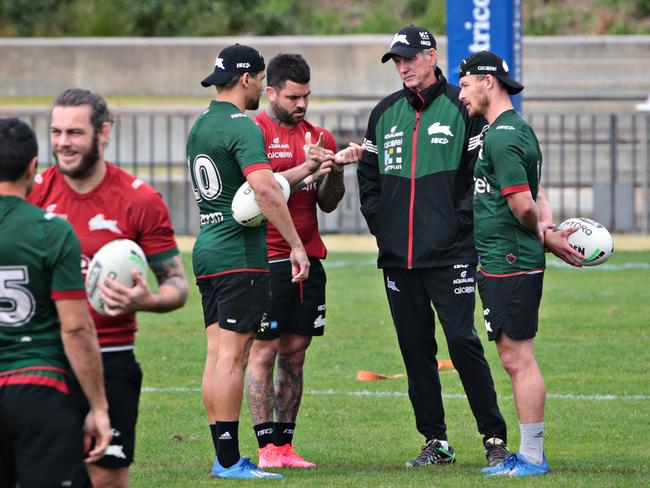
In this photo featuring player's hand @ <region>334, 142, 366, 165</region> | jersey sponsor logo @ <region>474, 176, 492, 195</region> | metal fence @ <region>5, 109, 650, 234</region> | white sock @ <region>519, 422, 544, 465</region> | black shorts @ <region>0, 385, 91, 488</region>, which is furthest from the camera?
metal fence @ <region>5, 109, 650, 234</region>

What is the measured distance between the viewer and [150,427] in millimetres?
8766

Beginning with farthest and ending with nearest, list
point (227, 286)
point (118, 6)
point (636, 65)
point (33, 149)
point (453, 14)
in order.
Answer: point (118, 6) < point (636, 65) < point (453, 14) < point (227, 286) < point (33, 149)

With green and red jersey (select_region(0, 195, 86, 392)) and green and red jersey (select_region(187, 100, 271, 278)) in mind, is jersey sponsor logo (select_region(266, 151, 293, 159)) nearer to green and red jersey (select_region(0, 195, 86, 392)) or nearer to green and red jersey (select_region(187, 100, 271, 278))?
green and red jersey (select_region(187, 100, 271, 278))

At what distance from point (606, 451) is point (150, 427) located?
2832 mm

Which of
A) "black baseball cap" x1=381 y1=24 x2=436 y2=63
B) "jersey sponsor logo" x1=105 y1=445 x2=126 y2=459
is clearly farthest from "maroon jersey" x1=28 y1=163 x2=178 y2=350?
"black baseball cap" x1=381 y1=24 x2=436 y2=63

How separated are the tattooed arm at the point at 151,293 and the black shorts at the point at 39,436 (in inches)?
→ 18.9

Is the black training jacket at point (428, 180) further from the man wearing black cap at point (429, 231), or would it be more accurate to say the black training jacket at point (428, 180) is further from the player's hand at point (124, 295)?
the player's hand at point (124, 295)

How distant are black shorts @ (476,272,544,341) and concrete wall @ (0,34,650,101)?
1560 cm

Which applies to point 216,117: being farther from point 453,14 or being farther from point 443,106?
point 453,14

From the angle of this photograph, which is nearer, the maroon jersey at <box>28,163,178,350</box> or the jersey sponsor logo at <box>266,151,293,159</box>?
the maroon jersey at <box>28,163,178,350</box>

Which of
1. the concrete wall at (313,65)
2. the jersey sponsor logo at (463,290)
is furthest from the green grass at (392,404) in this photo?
the concrete wall at (313,65)

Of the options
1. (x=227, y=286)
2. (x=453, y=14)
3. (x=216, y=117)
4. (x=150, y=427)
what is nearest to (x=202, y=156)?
(x=216, y=117)

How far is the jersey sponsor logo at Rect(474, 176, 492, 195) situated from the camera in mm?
7301

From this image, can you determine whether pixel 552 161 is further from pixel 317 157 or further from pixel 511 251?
pixel 511 251
